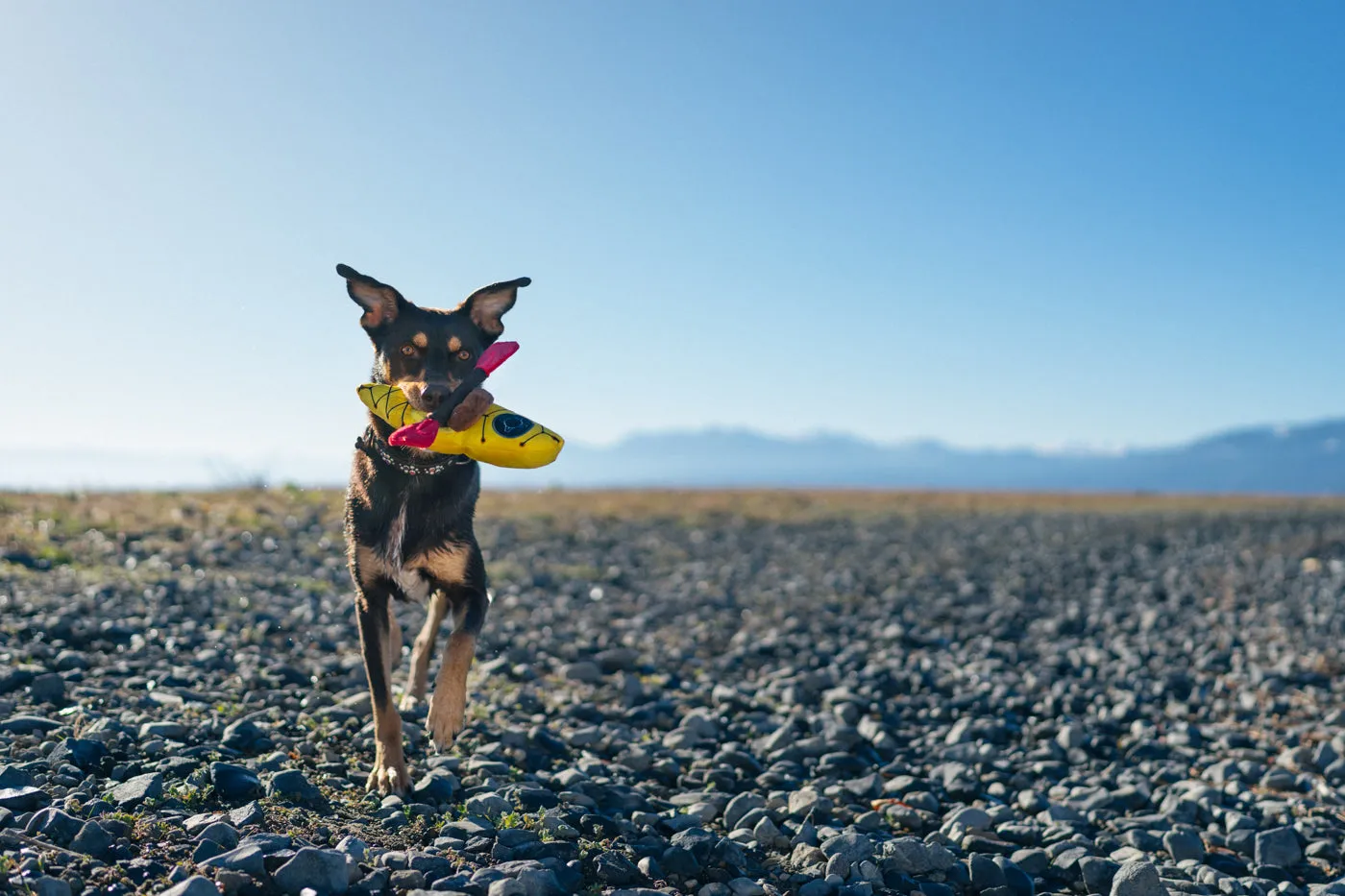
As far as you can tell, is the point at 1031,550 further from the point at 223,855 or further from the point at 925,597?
the point at 223,855

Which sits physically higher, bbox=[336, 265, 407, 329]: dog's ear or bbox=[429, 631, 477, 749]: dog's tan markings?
bbox=[336, 265, 407, 329]: dog's ear

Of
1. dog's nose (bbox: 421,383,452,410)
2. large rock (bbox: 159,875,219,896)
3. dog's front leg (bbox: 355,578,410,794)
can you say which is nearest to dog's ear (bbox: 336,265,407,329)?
dog's nose (bbox: 421,383,452,410)

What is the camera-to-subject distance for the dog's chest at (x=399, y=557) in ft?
19.0

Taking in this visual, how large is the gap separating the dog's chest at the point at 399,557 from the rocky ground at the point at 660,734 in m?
1.23

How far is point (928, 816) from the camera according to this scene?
652 centimetres

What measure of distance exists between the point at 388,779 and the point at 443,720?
546 millimetres

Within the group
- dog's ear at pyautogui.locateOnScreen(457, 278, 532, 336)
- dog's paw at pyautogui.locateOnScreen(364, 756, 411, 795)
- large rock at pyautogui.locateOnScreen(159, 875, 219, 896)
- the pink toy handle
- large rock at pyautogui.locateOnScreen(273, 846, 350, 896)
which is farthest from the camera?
dog's ear at pyautogui.locateOnScreen(457, 278, 532, 336)

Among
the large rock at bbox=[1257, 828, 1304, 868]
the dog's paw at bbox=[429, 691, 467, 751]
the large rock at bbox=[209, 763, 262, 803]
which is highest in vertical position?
the dog's paw at bbox=[429, 691, 467, 751]

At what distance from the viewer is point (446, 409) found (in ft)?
16.5

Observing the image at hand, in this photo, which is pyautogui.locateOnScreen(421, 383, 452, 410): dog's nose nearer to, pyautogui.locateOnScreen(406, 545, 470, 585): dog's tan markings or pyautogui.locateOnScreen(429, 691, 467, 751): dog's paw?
pyautogui.locateOnScreen(406, 545, 470, 585): dog's tan markings

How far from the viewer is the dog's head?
18.6 ft

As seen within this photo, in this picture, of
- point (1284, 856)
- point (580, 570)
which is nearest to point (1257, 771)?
point (1284, 856)

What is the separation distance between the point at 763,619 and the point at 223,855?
35.8 ft

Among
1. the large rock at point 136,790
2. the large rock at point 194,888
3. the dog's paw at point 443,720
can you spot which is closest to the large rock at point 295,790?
the large rock at point 136,790
